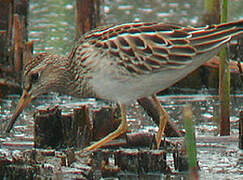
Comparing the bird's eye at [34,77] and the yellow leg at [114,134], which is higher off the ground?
the bird's eye at [34,77]

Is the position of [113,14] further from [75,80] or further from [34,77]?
[75,80]

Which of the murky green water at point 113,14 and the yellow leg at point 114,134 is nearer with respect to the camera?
the yellow leg at point 114,134

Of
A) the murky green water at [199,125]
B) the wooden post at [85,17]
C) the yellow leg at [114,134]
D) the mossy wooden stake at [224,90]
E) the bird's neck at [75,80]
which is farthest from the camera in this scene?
the wooden post at [85,17]

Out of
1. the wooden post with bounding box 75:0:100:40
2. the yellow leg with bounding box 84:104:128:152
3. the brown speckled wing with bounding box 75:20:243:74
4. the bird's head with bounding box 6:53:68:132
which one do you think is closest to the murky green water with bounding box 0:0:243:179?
the wooden post with bounding box 75:0:100:40

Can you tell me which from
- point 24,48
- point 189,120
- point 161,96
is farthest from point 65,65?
point 189,120

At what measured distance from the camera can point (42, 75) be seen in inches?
285

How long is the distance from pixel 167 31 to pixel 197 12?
8.80m

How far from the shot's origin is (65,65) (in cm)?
715

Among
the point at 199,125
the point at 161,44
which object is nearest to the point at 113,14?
the point at 199,125

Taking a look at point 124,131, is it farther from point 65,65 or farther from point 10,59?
point 10,59

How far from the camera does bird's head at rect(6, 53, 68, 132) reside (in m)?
7.18

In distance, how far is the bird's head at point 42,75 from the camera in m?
7.18

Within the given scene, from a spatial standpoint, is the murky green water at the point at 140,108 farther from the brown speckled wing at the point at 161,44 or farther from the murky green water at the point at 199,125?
the brown speckled wing at the point at 161,44

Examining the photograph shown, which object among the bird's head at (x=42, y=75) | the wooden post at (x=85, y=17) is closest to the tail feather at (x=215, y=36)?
the bird's head at (x=42, y=75)
